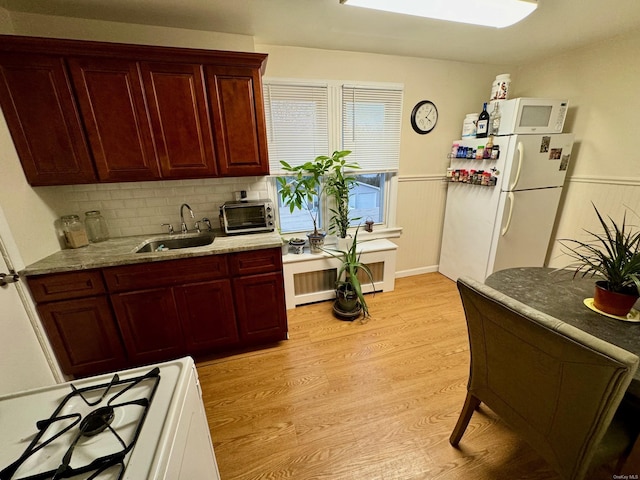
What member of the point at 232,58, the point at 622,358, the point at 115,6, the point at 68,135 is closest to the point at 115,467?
the point at 622,358

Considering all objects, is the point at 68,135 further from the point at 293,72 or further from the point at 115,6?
the point at 293,72

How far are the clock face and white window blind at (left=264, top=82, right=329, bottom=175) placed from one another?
1001 millimetres

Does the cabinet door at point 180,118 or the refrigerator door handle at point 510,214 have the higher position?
the cabinet door at point 180,118

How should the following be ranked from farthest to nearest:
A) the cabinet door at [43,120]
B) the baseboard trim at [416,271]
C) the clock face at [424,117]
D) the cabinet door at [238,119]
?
the baseboard trim at [416,271], the clock face at [424,117], the cabinet door at [238,119], the cabinet door at [43,120]

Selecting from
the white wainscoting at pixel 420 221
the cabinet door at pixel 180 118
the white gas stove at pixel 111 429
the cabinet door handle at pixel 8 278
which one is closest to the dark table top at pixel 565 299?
the white gas stove at pixel 111 429

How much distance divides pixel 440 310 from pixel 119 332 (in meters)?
2.72

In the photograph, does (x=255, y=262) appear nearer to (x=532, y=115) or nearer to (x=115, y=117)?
(x=115, y=117)

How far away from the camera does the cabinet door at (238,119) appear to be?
184 cm

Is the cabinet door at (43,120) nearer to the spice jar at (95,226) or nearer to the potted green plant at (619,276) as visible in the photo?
the spice jar at (95,226)

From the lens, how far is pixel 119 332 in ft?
5.96

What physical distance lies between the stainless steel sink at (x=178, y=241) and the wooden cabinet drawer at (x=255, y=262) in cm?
37

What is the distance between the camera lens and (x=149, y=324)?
1.85 metres

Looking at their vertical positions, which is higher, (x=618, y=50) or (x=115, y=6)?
(x=115, y=6)

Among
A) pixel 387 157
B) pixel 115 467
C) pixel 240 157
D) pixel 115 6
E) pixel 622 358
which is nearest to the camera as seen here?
pixel 115 467
